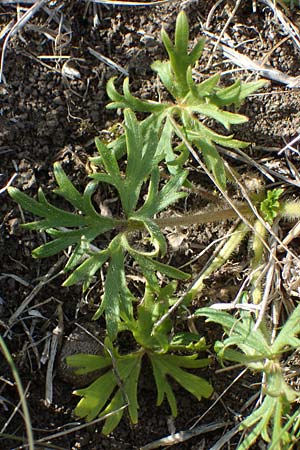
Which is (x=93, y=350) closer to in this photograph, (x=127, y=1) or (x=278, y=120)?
(x=278, y=120)

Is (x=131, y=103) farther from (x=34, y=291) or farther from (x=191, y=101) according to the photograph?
(x=34, y=291)

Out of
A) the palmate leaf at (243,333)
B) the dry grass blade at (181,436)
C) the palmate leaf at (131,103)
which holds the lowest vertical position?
the dry grass blade at (181,436)

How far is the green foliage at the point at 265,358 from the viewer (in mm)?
3221

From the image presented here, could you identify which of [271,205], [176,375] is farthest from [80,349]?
[271,205]

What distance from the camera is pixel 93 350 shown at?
11.7ft

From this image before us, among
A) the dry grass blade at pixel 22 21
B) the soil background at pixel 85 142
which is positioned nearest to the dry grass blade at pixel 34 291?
the soil background at pixel 85 142

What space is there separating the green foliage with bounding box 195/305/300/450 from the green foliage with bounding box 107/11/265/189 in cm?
70

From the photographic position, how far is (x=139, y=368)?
348cm

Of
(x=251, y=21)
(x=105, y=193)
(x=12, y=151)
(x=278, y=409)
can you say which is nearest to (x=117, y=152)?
(x=105, y=193)

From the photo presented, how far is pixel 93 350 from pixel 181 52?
1579 millimetres

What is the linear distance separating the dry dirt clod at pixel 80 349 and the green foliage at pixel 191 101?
3.15ft

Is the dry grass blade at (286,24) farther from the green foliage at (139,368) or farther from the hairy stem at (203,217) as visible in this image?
the green foliage at (139,368)

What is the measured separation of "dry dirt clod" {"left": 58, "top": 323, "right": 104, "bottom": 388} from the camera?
355 cm

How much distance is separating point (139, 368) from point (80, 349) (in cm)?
33
